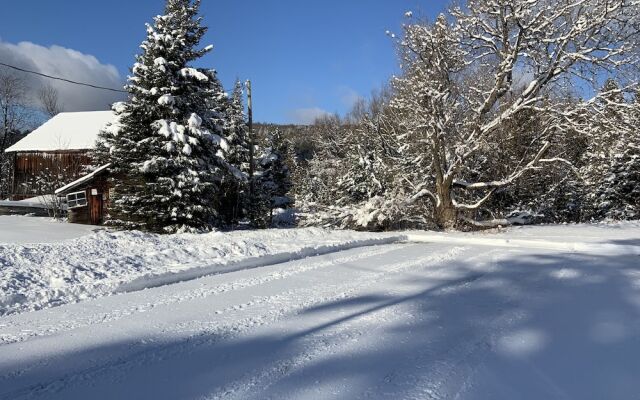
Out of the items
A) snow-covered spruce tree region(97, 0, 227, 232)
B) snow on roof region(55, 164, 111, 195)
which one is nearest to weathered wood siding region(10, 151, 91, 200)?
snow on roof region(55, 164, 111, 195)

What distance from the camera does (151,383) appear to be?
3.96 meters

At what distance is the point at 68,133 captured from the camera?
44500mm

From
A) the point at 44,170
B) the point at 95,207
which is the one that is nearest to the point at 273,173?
the point at 95,207

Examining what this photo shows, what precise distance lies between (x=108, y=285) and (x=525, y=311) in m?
6.15

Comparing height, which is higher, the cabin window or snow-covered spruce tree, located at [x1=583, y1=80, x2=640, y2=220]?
snow-covered spruce tree, located at [x1=583, y1=80, x2=640, y2=220]

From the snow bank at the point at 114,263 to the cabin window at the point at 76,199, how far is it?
66.1ft

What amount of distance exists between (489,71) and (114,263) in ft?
57.9

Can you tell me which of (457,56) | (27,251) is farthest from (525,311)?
(457,56)

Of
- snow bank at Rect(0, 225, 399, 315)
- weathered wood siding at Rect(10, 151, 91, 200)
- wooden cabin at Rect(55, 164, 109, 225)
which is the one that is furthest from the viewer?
weathered wood siding at Rect(10, 151, 91, 200)

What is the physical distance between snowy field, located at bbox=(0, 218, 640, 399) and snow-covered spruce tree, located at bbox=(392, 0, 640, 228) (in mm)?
10947

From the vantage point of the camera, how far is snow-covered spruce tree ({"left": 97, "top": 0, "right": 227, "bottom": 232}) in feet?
68.5

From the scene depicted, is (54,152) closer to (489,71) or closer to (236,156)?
(236,156)

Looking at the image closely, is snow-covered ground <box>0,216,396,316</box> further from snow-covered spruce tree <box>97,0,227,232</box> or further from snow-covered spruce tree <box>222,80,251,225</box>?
snow-covered spruce tree <box>222,80,251,225</box>

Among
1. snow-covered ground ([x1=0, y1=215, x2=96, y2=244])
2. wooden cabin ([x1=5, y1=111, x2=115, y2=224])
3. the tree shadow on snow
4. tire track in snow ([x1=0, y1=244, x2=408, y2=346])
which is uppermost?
wooden cabin ([x1=5, y1=111, x2=115, y2=224])
